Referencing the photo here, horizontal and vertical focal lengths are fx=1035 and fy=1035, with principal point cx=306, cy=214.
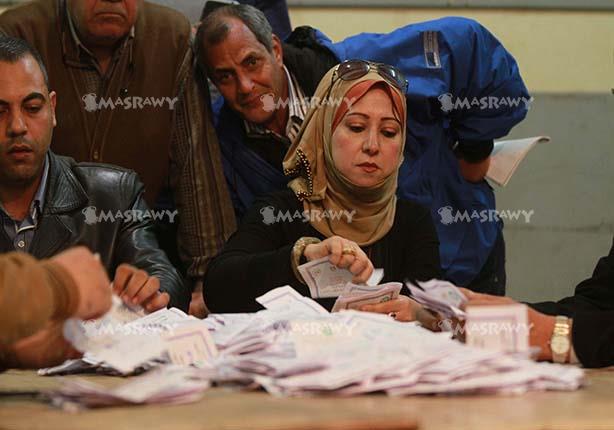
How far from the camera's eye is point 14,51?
2.94 m

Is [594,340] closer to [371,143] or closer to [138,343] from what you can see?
[138,343]

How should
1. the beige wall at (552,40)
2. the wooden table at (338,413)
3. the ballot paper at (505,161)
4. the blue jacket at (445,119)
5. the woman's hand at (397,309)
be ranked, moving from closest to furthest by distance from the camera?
the wooden table at (338,413) → the woman's hand at (397,309) → the blue jacket at (445,119) → the ballot paper at (505,161) → the beige wall at (552,40)

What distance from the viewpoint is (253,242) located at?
2980mm

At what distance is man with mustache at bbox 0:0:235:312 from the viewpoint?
10.9 ft

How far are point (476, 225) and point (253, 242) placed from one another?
40.9 inches

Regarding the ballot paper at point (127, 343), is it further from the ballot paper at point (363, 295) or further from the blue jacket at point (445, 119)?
the blue jacket at point (445, 119)

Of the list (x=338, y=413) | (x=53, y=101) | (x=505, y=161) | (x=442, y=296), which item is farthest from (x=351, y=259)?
(x=505, y=161)

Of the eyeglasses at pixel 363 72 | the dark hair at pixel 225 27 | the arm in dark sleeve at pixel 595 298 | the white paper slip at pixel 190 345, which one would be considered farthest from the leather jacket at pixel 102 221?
the arm in dark sleeve at pixel 595 298

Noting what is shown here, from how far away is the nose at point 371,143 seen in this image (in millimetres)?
2984

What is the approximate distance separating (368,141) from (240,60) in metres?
0.65

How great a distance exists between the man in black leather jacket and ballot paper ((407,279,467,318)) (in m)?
0.98

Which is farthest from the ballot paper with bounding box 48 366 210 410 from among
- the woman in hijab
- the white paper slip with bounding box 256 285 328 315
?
the woman in hijab

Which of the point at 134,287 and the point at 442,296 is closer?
the point at 442,296

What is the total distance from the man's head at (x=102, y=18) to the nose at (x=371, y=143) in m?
0.90
